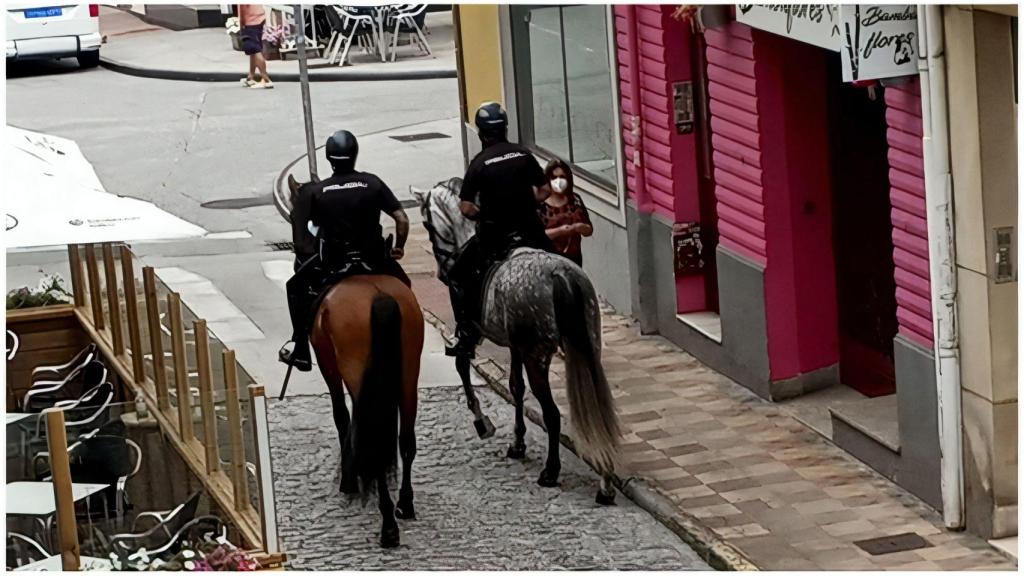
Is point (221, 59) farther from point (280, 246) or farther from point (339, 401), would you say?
point (339, 401)

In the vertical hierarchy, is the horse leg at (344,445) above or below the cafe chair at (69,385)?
below

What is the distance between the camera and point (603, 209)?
14.8 meters

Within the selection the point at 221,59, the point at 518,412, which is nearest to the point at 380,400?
the point at 518,412

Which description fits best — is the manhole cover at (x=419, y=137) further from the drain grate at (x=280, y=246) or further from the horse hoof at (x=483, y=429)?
the horse hoof at (x=483, y=429)

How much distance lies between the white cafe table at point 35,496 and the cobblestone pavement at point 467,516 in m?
2.23

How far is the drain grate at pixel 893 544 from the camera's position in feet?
31.5

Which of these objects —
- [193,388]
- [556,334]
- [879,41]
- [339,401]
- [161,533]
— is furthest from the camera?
[339,401]

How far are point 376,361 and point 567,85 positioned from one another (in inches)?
244

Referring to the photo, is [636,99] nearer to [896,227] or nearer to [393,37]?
[896,227]

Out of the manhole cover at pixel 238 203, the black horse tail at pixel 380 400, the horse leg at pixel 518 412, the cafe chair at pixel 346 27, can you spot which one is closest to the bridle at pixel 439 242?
the horse leg at pixel 518 412

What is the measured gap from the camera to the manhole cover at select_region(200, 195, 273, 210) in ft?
67.2

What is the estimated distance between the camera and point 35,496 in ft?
26.5

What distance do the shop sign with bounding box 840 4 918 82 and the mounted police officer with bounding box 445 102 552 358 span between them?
2175 millimetres

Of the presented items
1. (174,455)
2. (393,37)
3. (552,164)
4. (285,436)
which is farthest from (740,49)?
(393,37)
